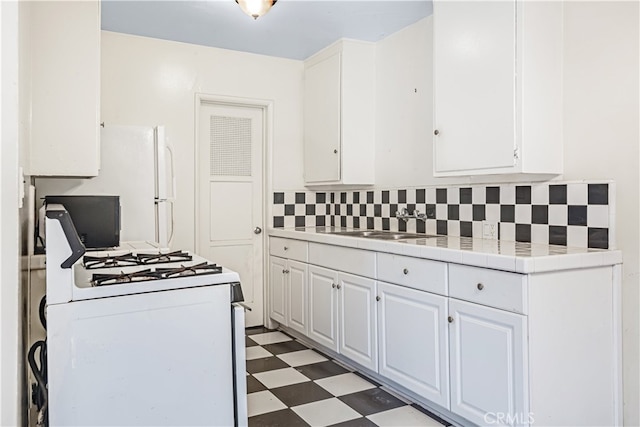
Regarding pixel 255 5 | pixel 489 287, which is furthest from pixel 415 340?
pixel 255 5

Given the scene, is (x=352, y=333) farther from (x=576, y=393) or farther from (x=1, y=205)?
(x=1, y=205)

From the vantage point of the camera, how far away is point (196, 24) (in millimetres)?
3395

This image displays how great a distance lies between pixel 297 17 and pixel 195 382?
2505 millimetres

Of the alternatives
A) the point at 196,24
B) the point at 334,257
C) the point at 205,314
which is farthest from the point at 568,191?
the point at 196,24

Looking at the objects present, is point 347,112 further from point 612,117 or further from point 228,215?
point 612,117

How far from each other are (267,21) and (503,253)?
2304 mm

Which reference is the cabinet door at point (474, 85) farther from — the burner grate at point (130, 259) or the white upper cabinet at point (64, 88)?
the white upper cabinet at point (64, 88)

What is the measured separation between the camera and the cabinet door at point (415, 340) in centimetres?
231

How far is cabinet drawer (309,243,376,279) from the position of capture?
9.34 ft

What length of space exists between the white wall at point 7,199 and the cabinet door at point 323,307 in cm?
216

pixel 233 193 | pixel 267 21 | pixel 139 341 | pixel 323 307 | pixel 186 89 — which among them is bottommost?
pixel 323 307

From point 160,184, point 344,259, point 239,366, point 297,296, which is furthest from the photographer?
point 297,296

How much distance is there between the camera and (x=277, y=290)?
4.03 meters

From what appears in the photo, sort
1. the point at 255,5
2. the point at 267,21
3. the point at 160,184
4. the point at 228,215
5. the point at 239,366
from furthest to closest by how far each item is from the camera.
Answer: the point at 228,215 < the point at 267,21 < the point at 160,184 < the point at 255,5 < the point at 239,366
